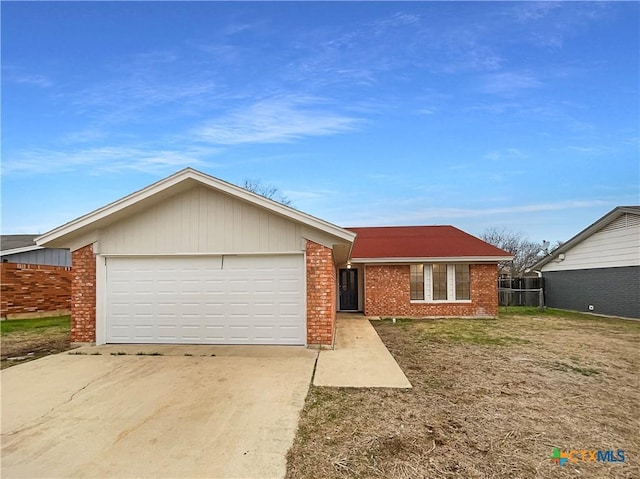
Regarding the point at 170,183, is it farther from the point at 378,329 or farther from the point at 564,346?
the point at 564,346

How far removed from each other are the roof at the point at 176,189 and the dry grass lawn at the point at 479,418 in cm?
338

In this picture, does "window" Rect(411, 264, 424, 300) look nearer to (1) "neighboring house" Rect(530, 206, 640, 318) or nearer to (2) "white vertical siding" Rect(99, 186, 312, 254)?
(2) "white vertical siding" Rect(99, 186, 312, 254)

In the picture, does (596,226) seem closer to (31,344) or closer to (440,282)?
(440,282)

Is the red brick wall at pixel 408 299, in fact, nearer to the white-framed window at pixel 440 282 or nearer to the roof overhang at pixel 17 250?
the white-framed window at pixel 440 282

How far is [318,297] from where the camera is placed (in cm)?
847

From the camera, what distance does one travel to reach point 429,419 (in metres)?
4.58

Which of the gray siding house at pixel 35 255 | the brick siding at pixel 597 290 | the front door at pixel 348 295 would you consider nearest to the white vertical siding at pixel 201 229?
the front door at pixel 348 295

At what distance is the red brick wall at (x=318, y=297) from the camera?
27.8 feet

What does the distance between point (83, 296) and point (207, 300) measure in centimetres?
301

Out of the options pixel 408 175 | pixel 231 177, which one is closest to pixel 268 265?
pixel 408 175

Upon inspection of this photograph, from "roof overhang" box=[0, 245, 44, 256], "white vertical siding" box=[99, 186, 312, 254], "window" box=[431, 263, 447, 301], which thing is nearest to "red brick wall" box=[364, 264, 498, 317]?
"window" box=[431, 263, 447, 301]

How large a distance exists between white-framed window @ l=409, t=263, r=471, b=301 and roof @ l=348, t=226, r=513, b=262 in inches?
22.7

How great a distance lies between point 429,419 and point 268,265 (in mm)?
5229

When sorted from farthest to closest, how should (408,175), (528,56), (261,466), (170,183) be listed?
(408,175) < (528,56) < (170,183) < (261,466)
